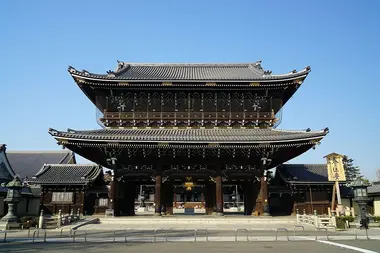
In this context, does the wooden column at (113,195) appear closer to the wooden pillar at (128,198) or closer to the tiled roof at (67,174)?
the wooden pillar at (128,198)

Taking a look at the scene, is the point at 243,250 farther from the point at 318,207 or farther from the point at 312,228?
the point at 318,207

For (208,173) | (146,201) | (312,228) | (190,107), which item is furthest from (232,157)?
(146,201)

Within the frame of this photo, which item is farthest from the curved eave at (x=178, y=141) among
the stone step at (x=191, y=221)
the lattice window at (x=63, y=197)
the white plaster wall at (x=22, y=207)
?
the white plaster wall at (x=22, y=207)

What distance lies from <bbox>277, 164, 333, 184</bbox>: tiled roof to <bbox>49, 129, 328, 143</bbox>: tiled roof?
17.3ft

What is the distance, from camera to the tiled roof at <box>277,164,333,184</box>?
2960cm

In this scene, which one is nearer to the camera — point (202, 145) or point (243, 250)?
point (243, 250)

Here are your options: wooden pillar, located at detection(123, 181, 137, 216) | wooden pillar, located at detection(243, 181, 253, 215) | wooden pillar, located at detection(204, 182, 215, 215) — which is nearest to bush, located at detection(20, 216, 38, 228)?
wooden pillar, located at detection(123, 181, 137, 216)

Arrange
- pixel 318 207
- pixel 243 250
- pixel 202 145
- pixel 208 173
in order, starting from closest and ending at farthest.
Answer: pixel 243 250
pixel 202 145
pixel 208 173
pixel 318 207

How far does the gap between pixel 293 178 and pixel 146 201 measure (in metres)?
48.2

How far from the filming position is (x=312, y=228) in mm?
22719

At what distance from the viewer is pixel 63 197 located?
30562 millimetres

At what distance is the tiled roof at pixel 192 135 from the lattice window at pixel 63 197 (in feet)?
25.0

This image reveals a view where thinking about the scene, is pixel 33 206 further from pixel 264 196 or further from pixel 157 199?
pixel 264 196

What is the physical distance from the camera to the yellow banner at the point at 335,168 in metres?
26.9
